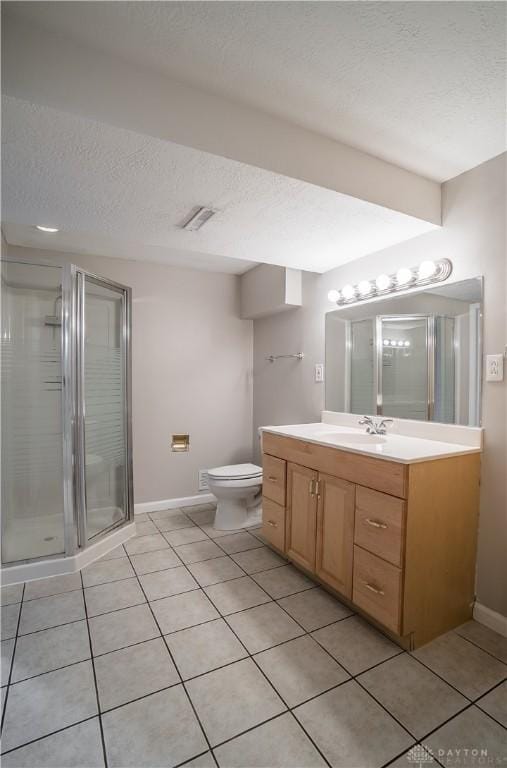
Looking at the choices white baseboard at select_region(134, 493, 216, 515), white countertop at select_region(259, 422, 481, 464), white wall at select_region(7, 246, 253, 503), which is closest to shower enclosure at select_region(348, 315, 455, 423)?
white countertop at select_region(259, 422, 481, 464)

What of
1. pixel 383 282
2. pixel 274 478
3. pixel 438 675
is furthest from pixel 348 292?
pixel 438 675

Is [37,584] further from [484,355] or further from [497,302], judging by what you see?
[497,302]

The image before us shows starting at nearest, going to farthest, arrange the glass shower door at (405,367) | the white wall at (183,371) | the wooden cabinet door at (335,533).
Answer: the wooden cabinet door at (335,533) → the glass shower door at (405,367) → the white wall at (183,371)

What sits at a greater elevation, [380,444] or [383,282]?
[383,282]

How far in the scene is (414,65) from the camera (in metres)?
1.18

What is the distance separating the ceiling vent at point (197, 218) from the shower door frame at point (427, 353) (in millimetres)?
1226

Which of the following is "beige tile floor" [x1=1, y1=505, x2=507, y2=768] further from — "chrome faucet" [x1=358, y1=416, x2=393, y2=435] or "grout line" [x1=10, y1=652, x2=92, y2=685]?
"chrome faucet" [x1=358, y1=416, x2=393, y2=435]

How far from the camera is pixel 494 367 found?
5.46 ft

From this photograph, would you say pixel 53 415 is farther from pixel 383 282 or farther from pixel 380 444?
pixel 383 282

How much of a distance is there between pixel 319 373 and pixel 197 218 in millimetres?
1486

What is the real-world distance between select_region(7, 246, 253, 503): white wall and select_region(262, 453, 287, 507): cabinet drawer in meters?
1.17

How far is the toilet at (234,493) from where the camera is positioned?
273 centimetres

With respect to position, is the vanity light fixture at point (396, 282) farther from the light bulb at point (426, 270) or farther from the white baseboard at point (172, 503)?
the white baseboard at point (172, 503)

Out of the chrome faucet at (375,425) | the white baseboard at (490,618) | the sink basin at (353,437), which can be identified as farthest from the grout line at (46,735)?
the chrome faucet at (375,425)
